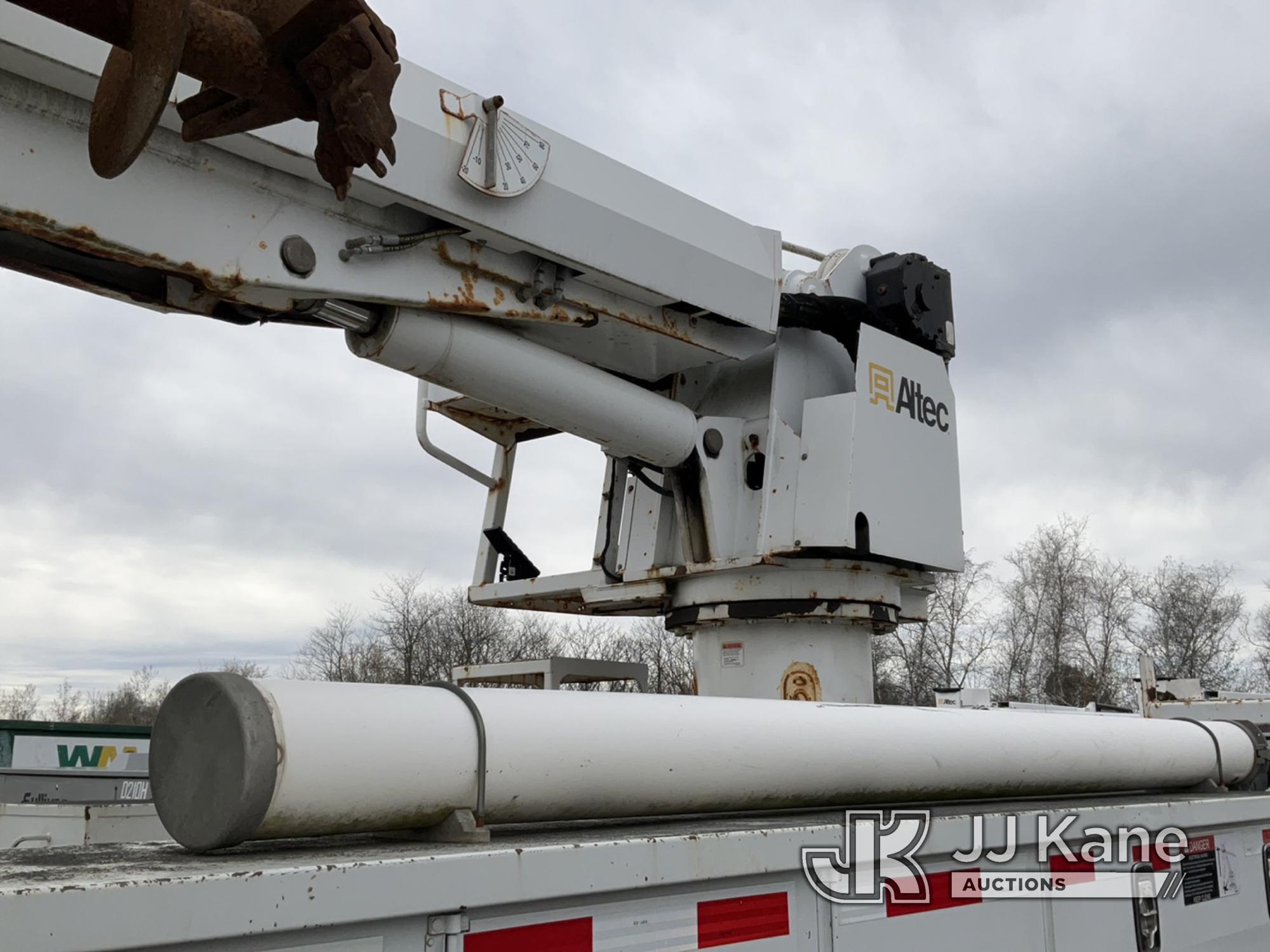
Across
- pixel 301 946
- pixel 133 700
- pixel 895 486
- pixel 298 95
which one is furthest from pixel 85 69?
pixel 133 700

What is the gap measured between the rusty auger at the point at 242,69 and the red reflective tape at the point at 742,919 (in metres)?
1.54

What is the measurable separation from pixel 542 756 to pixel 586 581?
8.74 feet

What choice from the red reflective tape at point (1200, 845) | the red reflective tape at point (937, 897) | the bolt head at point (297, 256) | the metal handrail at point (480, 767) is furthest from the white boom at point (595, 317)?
the red reflective tape at point (937, 897)

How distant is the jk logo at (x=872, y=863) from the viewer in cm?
261

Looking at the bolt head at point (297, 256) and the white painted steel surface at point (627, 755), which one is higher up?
the bolt head at point (297, 256)

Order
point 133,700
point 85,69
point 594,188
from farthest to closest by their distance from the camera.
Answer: point 133,700 → point 594,188 → point 85,69

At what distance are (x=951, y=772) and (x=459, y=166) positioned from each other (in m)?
2.18

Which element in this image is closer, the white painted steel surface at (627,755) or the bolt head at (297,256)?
the white painted steel surface at (627,755)

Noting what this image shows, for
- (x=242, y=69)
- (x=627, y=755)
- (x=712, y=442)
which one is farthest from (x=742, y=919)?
(x=712, y=442)

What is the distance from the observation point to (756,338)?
4836 millimetres

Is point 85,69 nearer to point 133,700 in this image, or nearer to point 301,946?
point 301,946

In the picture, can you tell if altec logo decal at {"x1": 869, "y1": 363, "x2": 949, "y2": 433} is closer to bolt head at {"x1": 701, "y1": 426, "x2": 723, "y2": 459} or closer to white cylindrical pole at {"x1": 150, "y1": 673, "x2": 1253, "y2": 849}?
bolt head at {"x1": 701, "y1": 426, "x2": 723, "y2": 459}

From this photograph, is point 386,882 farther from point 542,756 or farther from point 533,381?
point 533,381

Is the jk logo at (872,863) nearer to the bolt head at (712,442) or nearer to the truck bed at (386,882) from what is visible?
the truck bed at (386,882)
